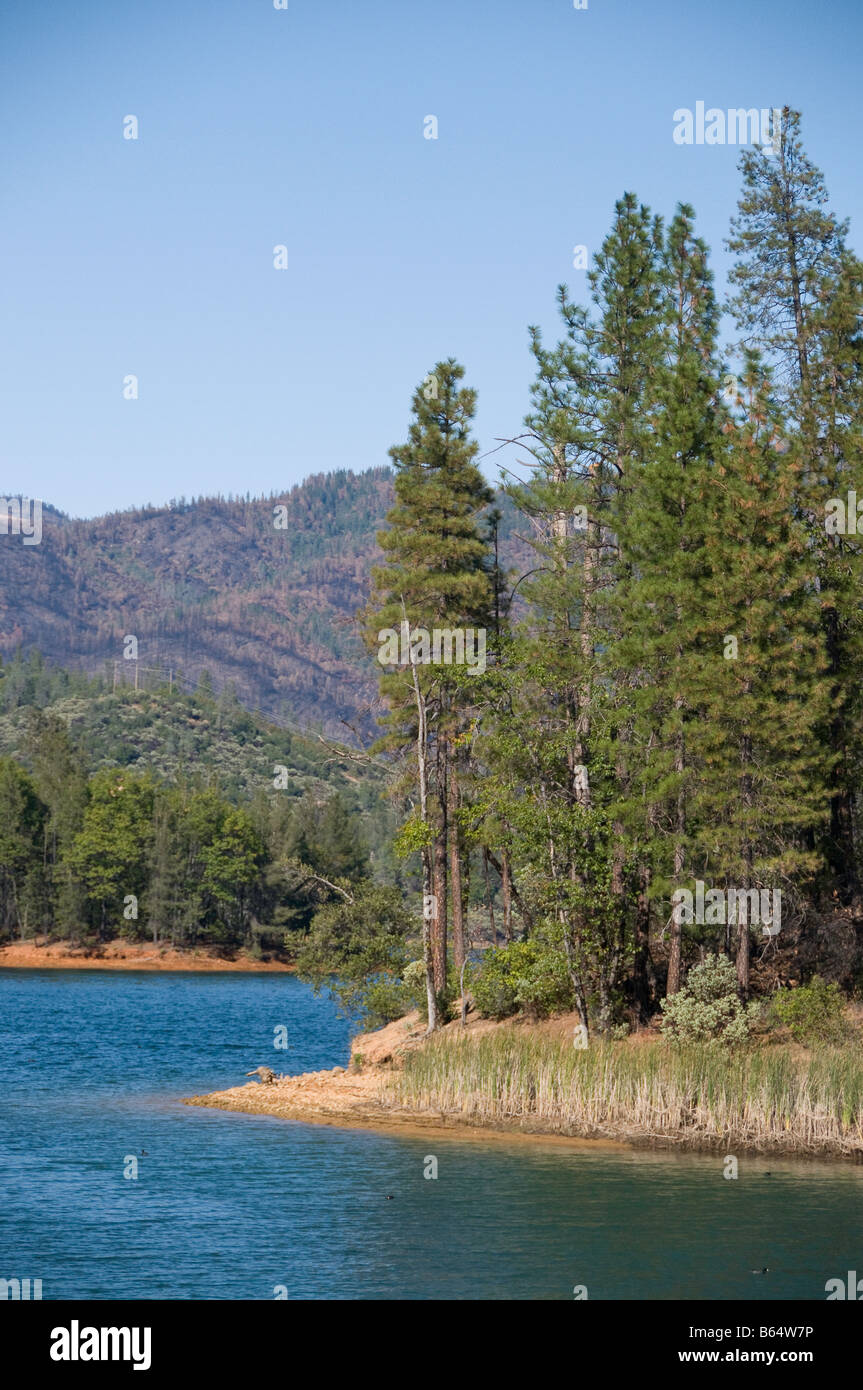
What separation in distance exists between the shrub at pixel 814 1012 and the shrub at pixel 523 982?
5.16 m

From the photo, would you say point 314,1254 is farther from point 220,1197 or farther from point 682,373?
point 682,373

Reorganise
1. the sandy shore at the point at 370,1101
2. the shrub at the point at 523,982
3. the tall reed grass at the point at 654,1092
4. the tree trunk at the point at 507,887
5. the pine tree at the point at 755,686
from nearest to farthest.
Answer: the tall reed grass at the point at 654,1092 < the sandy shore at the point at 370,1101 < the pine tree at the point at 755,686 < the shrub at the point at 523,982 < the tree trunk at the point at 507,887

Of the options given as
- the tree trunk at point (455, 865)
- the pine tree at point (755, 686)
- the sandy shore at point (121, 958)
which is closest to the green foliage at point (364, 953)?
the tree trunk at point (455, 865)

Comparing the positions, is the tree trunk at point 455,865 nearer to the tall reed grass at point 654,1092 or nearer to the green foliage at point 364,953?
the green foliage at point 364,953

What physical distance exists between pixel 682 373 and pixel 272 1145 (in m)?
19.8

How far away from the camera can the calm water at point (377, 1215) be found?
64.1 ft

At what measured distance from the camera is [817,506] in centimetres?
3491

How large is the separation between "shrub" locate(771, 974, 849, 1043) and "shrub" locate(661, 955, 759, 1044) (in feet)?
2.31

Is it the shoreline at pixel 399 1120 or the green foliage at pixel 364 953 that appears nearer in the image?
the shoreline at pixel 399 1120
